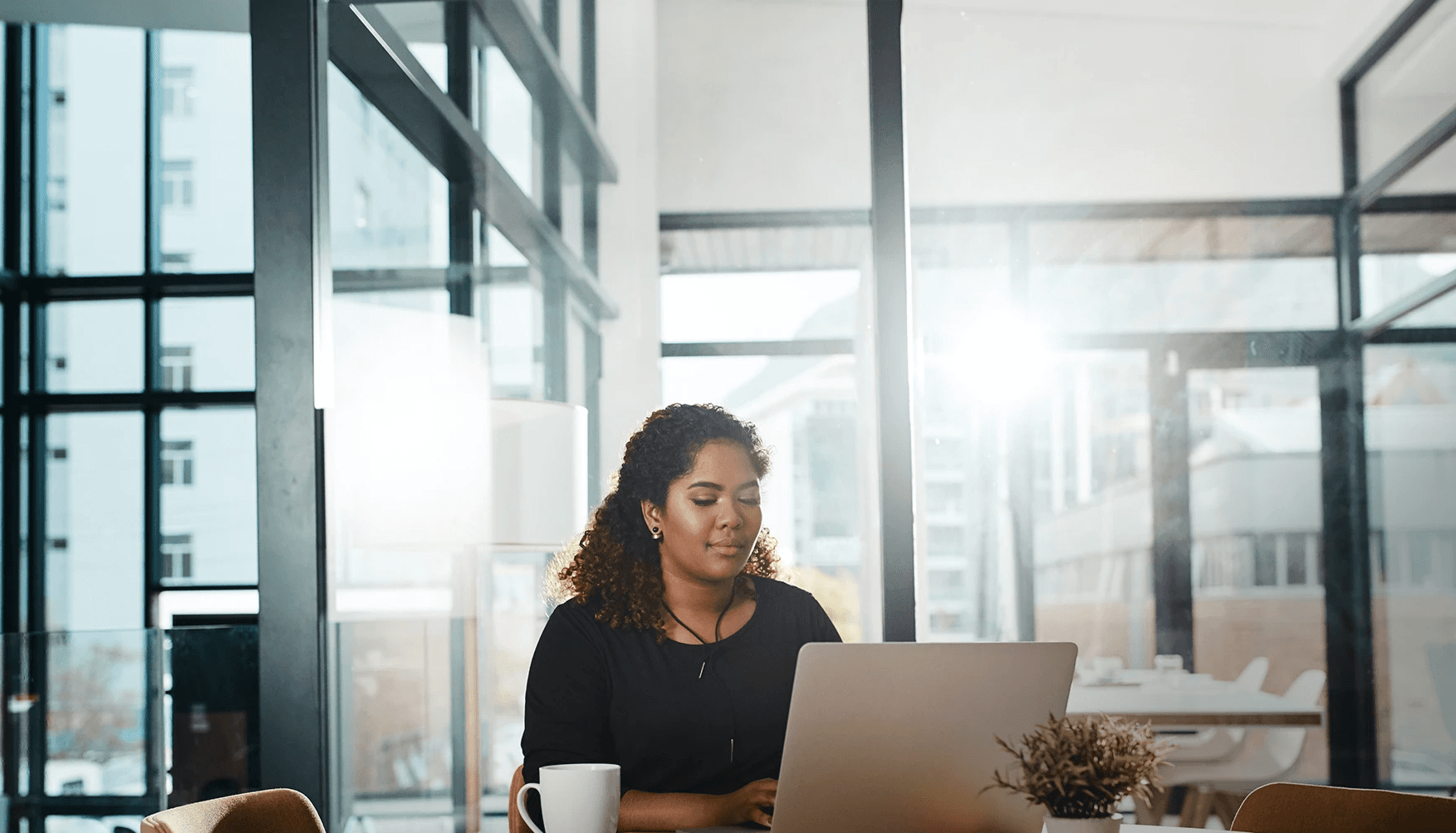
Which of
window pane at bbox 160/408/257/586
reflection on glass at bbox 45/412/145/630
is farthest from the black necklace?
reflection on glass at bbox 45/412/145/630

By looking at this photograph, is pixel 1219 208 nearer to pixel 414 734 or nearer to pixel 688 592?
pixel 688 592

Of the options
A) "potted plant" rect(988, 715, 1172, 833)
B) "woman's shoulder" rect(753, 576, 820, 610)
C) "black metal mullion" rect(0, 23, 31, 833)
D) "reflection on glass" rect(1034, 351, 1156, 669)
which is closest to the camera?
"potted plant" rect(988, 715, 1172, 833)

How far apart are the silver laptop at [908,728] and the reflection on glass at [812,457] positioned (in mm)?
1740

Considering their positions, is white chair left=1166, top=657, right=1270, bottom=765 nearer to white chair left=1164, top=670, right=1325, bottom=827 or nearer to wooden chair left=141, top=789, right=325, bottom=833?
white chair left=1164, top=670, right=1325, bottom=827

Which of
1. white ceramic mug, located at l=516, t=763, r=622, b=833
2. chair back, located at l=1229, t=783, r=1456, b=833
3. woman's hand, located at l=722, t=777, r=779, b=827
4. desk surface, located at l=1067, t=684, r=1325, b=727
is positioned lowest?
desk surface, located at l=1067, t=684, r=1325, b=727

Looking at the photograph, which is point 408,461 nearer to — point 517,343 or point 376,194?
point 517,343

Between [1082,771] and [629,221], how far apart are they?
235 centimetres

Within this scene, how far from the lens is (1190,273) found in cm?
373

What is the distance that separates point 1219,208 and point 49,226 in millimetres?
5035

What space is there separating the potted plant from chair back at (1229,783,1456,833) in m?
0.73

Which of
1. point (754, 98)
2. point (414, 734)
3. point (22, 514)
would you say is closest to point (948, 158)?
point (754, 98)

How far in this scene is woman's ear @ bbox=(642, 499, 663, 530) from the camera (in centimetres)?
219

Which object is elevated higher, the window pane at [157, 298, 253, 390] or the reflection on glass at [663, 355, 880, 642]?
the window pane at [157, 298, 253, 390]

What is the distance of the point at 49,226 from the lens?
215 inches
